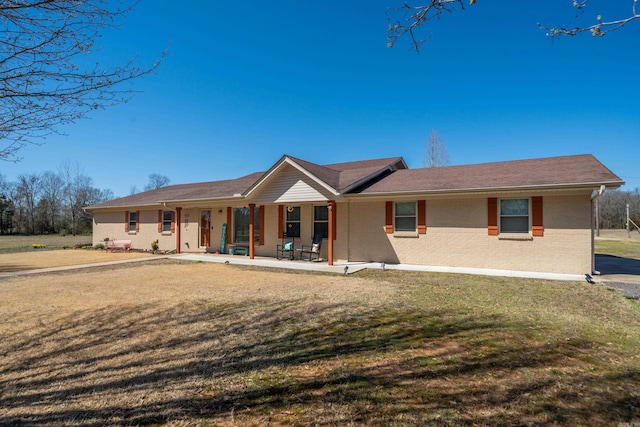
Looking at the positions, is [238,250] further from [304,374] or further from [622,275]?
[622,275]

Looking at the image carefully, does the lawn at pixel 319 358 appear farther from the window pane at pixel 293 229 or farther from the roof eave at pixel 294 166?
the window pane at pixel 293 229

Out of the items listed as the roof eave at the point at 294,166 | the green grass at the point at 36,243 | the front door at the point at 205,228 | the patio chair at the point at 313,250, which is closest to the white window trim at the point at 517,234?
the roof eave at the point at 294,166

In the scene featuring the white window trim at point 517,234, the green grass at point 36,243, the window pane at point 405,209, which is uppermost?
the window pane at point 405,209

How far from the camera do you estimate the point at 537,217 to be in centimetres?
1009

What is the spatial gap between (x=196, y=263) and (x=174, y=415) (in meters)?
11.4

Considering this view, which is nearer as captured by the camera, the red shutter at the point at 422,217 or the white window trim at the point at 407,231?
the red shutter at the point at 422,217

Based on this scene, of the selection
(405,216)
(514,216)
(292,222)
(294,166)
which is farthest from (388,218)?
(292,222)

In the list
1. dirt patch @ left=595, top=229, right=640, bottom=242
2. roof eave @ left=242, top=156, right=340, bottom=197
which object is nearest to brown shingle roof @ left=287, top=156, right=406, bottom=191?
roof eave @ left=242, top=156, right=340, bottom=197

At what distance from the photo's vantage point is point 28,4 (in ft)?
9.86

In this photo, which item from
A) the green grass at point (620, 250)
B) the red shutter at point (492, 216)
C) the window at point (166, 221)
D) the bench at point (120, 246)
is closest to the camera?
the red shutter at point (492, 216)

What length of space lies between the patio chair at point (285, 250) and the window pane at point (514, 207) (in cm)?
826

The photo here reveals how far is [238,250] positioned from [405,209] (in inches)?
337

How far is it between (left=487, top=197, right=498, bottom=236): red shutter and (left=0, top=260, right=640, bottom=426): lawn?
3574 millimetres

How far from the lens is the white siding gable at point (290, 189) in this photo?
12734 mm
